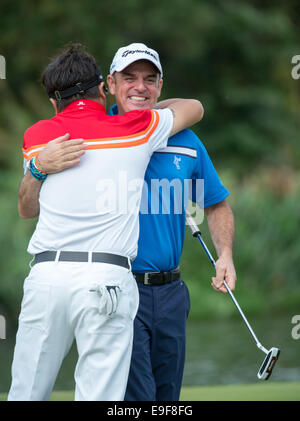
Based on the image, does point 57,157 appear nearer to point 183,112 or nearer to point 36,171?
point 36,171

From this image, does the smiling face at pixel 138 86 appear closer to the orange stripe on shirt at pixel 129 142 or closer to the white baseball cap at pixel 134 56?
the white baseball cap at pixel 134 56

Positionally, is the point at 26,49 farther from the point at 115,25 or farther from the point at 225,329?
the point at 225,329

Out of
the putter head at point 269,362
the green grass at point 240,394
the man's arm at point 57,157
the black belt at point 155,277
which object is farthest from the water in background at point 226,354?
the man's arm at point 57,157

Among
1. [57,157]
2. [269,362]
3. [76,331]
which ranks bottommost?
[269,362]

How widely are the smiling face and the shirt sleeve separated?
1.44 feet

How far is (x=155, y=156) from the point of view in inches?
146

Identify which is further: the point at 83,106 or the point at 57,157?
the point at 83,106

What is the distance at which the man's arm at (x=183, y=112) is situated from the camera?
11.5 ft

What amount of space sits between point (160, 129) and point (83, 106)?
35cm

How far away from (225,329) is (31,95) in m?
11.0

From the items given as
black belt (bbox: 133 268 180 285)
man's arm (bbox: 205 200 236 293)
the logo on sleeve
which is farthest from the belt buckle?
the logo on sleeve

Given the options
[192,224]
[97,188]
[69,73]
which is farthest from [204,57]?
[97,188]

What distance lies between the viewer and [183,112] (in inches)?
141

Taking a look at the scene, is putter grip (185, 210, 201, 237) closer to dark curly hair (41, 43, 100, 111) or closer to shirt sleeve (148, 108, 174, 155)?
shirt sleeve (148, 108, 174, 155)
